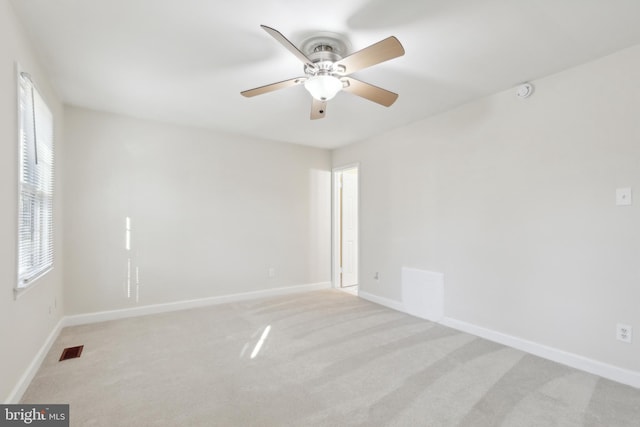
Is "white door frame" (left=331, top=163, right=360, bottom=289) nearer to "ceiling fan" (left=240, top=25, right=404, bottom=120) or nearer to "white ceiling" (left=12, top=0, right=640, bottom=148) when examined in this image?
"white ceiling" (left=12, top=0, right=640, bottom=148)

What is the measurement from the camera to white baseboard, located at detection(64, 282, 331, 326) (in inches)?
136

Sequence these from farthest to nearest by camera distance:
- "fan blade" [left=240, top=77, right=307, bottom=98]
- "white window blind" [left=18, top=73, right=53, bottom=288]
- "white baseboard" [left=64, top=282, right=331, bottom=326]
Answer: "white baseboard" [left=64, top=282, right=331, bottom=326], "fan blade" [left=240, top=77, right=307, bottom=98], "white window blind" [left=18, top=73, right=53, bottom=288]

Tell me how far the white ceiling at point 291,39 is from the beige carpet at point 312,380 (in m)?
2.37

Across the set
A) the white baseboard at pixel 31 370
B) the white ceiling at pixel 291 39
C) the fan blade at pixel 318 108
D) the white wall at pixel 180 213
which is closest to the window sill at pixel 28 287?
the white baseboard at pixel 31 370

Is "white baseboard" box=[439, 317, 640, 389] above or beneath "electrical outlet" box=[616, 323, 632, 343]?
beneath

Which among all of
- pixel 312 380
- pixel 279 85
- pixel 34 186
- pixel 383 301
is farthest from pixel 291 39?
pixel 383 301

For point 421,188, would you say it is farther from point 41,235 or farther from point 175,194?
point 41,235

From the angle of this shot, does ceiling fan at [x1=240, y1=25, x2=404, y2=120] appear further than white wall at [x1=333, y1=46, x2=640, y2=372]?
No

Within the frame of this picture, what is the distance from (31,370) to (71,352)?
49 centimetres

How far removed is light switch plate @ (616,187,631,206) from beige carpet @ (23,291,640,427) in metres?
1.29

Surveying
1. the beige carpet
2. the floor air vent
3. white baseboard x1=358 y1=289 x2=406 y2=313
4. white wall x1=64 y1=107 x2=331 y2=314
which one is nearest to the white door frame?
white wall x1=64 y1=107 x2=331 y2=314

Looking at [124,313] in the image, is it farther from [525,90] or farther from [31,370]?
[525,90]

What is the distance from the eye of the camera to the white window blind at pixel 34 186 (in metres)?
2.08

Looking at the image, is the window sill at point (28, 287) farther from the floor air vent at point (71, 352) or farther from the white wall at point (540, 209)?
the white wall at point (540, 209)
